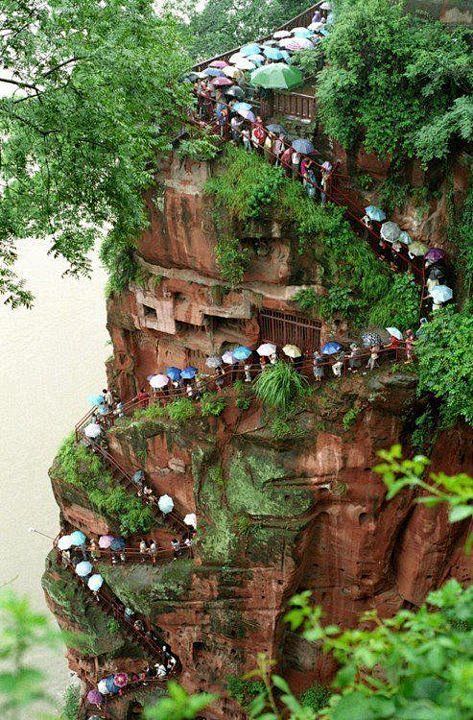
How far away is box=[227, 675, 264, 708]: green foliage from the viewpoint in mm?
16484

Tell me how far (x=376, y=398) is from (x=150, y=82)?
267 inches

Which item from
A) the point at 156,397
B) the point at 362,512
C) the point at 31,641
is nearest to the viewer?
the point at 31,641

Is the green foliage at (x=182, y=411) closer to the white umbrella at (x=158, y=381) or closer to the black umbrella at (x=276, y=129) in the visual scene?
the white umbrella at (x=158, y=381)

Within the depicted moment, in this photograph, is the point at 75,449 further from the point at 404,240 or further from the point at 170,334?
the point at 404,240

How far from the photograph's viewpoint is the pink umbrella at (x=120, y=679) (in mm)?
18609

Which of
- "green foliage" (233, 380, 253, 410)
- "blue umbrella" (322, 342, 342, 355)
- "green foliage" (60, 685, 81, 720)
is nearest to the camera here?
"blue umbrella" (322, 342, 342, 355)

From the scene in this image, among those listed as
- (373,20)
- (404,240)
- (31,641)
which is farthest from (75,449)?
(31,641)

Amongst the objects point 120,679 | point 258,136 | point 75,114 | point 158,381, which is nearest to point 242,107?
point 258,136

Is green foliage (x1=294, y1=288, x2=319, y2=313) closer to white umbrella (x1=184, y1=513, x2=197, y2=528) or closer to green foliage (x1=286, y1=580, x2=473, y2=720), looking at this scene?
white umbrella (x1=184, y1=513, x2=197, y2=528)

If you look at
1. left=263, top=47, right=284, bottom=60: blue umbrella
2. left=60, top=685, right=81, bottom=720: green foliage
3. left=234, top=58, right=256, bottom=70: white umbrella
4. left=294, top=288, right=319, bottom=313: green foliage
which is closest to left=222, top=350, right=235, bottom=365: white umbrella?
left=294, top=288, right=319, bottom=313: green foliage

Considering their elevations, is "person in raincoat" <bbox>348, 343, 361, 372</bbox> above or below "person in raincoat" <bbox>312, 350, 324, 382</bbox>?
above

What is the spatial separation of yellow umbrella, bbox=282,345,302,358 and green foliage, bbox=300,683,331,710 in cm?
719

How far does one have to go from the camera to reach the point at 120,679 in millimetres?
18594

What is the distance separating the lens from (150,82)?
1258cm
